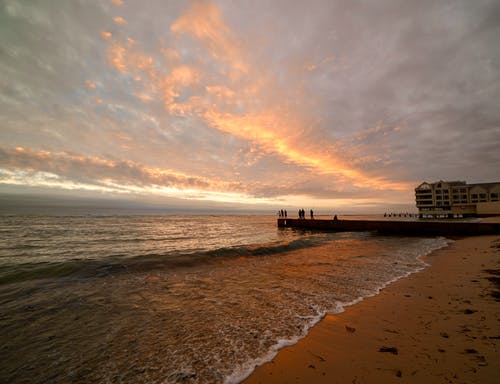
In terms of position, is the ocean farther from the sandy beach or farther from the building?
the building

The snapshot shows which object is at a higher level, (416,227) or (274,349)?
(416,227)

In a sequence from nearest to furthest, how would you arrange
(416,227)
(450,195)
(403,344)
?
(403,344) → (416,227) → (450,195)

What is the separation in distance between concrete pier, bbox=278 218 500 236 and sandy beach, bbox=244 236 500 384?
74.4ft

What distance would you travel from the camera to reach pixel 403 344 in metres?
3.57

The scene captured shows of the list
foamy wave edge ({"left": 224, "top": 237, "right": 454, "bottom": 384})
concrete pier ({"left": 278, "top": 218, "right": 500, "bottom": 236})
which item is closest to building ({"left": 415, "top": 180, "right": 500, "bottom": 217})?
concrete pier ({"left": 278, "top": 218, "right": 500, "bottom": 236})

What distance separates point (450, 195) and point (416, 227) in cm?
6987

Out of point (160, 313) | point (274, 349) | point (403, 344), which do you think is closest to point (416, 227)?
point (403, 344)

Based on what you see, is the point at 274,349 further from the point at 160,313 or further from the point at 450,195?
the point at 450,195

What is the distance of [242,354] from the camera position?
139 inches

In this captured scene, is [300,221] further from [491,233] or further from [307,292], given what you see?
[307,292]

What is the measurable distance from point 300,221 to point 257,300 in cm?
3439

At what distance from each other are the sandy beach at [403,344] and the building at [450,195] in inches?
2879

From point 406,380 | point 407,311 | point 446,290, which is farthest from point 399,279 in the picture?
point 406,380

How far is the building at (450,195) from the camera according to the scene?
67375mm
